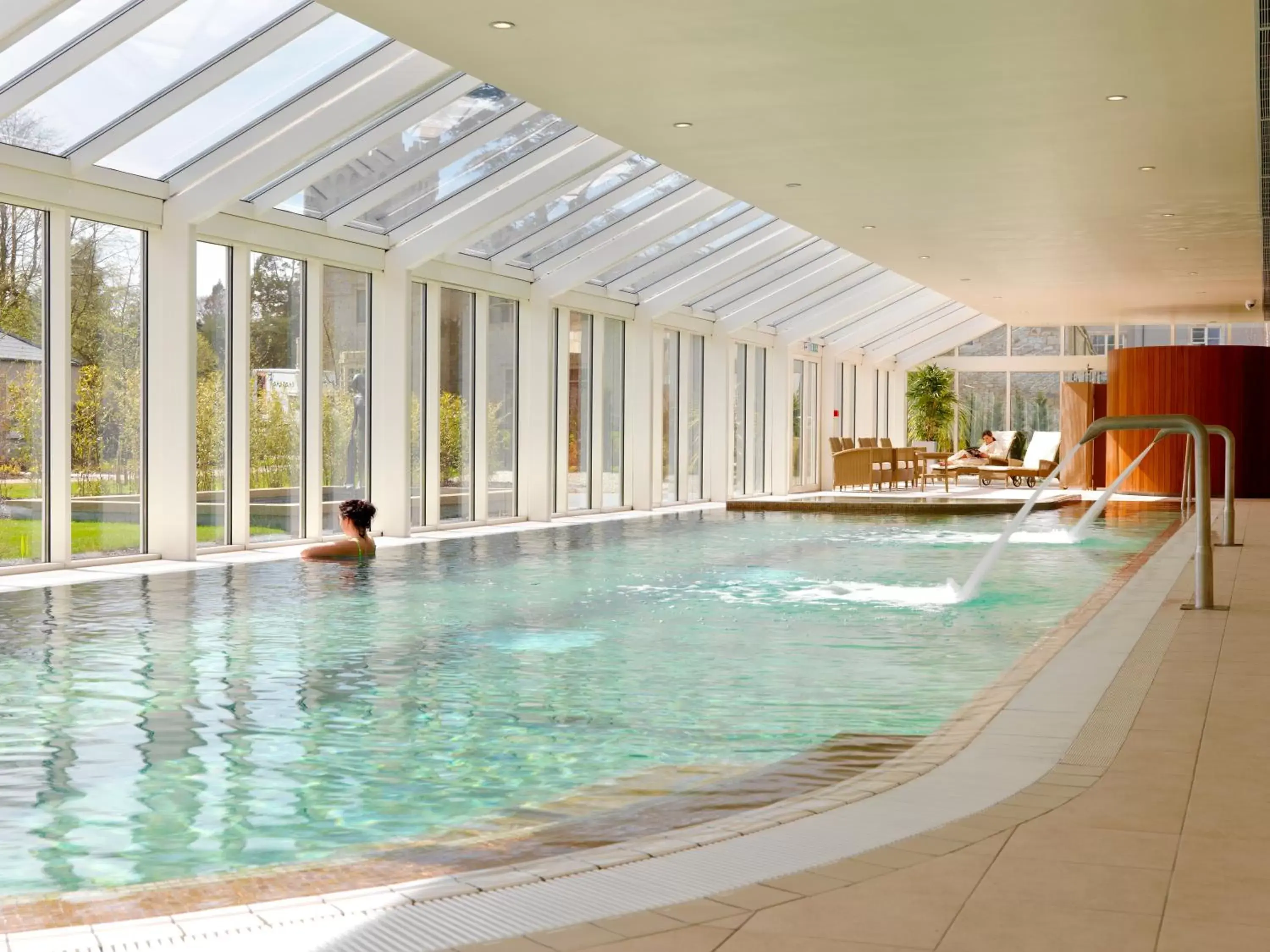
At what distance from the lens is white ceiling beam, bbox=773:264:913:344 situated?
947 inches

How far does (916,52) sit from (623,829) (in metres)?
5.94

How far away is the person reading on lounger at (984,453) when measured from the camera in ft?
93.9

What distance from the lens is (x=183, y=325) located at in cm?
1084

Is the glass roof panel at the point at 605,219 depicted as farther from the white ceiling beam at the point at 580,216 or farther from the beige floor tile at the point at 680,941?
the beige floor tile at the point at 680,941

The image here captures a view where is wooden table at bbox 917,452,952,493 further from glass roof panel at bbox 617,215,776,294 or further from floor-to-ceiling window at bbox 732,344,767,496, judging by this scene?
glass roof panel at bbox 617,215,776,294

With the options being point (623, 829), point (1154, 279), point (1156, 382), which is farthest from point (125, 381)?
point (1156, 382)

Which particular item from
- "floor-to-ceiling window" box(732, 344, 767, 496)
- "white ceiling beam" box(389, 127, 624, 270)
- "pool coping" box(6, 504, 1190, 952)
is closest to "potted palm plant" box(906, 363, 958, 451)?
"floor-to-ceiling window" box(732, 344, 767, 496)

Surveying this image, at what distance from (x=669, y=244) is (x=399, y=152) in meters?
5.86

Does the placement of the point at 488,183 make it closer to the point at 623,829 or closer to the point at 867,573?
the point at 867,573

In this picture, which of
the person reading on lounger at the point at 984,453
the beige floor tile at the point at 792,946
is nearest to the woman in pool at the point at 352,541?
the beige floor tile at the point at 792,946

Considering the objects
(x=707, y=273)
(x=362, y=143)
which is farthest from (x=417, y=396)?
(x=707, y=273)

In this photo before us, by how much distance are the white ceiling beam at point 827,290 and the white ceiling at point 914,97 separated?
671 centimetres

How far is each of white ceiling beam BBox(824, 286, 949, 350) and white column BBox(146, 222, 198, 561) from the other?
1733 centimetres

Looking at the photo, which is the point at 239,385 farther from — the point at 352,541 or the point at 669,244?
the point at 669,244
